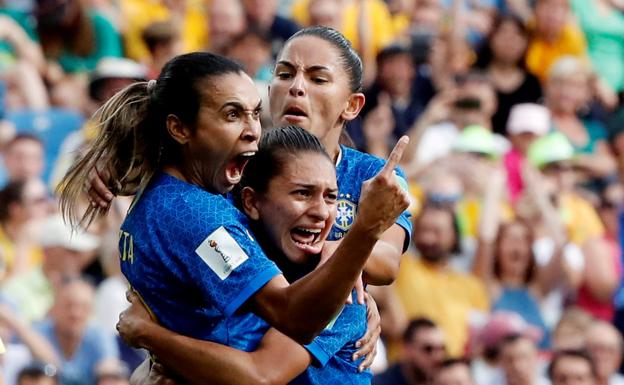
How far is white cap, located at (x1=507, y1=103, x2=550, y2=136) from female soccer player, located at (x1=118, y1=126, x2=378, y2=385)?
18.8 feet

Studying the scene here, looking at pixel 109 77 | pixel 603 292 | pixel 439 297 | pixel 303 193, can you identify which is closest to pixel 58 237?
pixel 109 77

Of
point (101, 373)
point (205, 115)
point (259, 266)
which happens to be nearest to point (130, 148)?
point (205, 115)

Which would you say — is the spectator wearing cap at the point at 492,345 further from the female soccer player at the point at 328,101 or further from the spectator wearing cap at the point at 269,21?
the female soccer player at the point at 328,101

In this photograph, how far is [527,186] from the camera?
32.4 feet

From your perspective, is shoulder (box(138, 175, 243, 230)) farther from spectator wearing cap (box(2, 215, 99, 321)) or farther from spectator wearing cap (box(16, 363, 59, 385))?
spectator wearing cap (box(2, 215, 99, 321))

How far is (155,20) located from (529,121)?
2528 millimetres

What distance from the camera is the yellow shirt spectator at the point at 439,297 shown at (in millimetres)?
8773

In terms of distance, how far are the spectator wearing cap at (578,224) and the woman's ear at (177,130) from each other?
5.16 meters

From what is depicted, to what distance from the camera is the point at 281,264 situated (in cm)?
464

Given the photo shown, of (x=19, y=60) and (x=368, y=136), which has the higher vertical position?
(x=19, y=60)

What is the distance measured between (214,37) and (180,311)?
606cm

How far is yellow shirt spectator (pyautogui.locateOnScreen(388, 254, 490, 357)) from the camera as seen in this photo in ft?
28.8

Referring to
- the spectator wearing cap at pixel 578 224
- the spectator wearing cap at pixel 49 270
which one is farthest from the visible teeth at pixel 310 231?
the spectator wearing cap at pixel 578 224

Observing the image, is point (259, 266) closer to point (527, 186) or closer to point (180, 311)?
point (180, 311)
